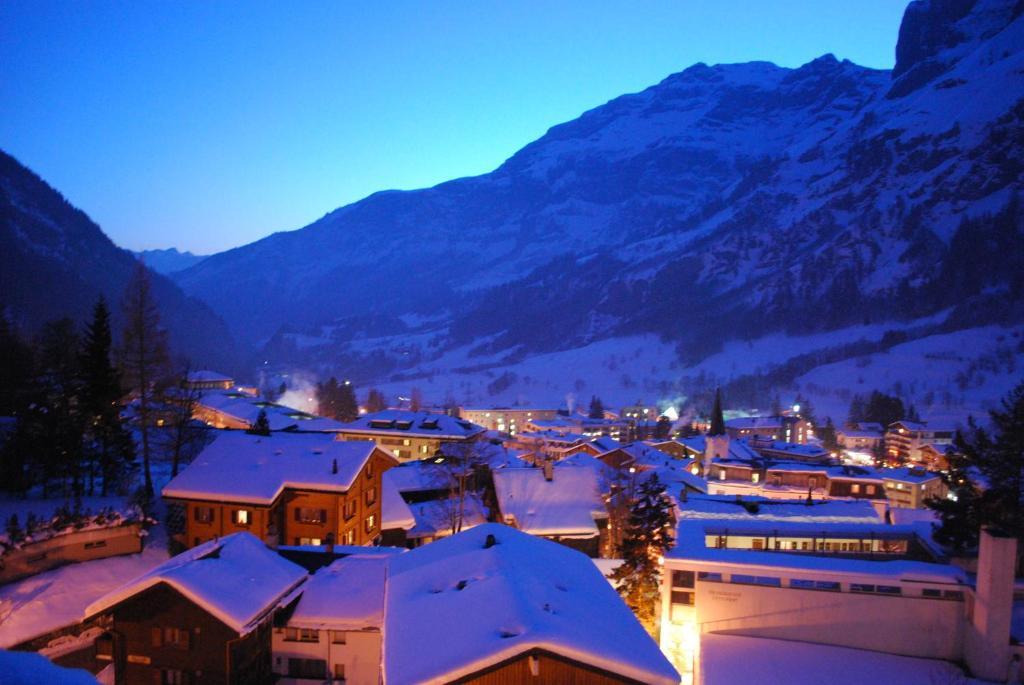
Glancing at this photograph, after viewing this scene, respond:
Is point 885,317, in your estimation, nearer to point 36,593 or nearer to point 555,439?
point 555,439

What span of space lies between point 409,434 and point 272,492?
38683 millimetres

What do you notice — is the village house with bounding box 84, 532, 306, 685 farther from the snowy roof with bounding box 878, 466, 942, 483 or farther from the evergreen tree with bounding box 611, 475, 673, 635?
the snowy roof with bounding box 878, 466, 942, 483

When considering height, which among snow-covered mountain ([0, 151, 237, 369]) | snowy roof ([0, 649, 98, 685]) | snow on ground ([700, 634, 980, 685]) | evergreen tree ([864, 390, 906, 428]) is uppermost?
snow-covered mountain ([0, 151, 237, 369])

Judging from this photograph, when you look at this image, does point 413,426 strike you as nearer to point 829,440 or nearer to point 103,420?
point 103,420

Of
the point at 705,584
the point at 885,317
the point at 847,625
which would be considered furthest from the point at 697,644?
the point at 885,317

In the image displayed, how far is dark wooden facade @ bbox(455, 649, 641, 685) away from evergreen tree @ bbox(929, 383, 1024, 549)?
43.9 ft

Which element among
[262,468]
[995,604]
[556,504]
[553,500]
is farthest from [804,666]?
[262,468]

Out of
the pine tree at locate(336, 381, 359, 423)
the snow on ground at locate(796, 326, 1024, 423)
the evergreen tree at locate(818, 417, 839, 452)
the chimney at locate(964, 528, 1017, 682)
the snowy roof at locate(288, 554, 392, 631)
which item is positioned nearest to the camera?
the chimney at locate(964, 528, 1017, 682)

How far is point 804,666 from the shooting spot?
17562 mm

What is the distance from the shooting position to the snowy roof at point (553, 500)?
3256 centimetres

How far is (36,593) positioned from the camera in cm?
1958

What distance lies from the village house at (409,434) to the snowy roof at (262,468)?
→ 3347 centimetres

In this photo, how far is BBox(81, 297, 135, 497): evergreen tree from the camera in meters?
28.3

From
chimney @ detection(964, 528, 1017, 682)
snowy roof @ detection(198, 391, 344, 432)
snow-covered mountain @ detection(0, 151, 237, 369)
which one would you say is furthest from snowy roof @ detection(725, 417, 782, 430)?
snow-covered mountain @ detection(0, 151, 237, 369)
